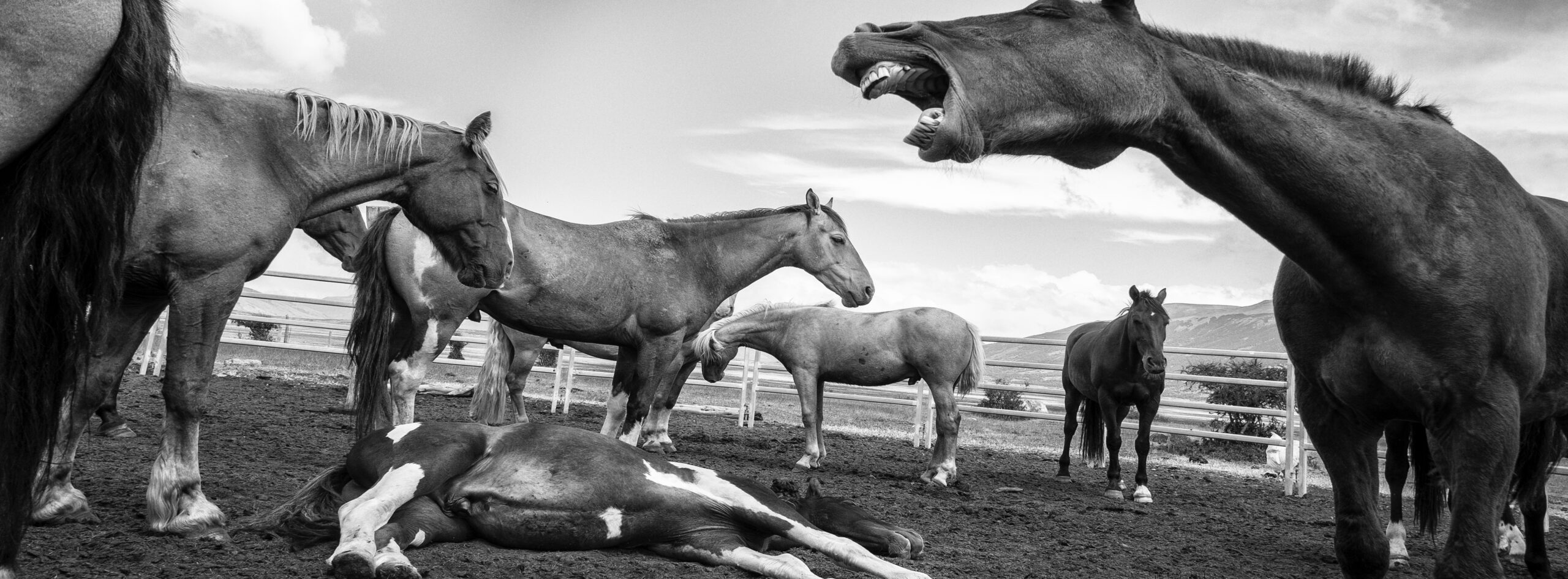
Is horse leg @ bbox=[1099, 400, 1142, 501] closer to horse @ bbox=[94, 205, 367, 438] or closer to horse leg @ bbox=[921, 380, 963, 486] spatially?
horse leg @ bbox=[921, 380, 963, 486]

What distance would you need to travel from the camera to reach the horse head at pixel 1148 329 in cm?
876

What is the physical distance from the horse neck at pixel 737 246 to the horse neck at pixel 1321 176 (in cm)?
565

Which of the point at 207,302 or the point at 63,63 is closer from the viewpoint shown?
the point at 63,63

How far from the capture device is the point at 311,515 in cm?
349

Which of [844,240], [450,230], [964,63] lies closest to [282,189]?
[450,230]

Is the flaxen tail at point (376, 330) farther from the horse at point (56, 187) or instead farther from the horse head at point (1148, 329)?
the horse head at point (1148, 329)

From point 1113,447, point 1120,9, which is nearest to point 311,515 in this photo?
point 1120,9

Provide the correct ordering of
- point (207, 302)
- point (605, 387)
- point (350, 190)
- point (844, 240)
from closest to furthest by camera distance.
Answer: point (207, 302) < point (350, 190) < point (844, 240) < point (605, 387)

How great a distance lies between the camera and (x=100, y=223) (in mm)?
1909

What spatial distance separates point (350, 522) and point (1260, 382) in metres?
10.9

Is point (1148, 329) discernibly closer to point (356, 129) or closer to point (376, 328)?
point (376, 328)

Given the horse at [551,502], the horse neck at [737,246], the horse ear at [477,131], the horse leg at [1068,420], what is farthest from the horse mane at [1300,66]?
the horse leg at [1068,420]

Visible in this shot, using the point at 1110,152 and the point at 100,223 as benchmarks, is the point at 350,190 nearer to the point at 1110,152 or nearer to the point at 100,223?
the point at 100,223

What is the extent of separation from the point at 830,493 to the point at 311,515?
387cm
